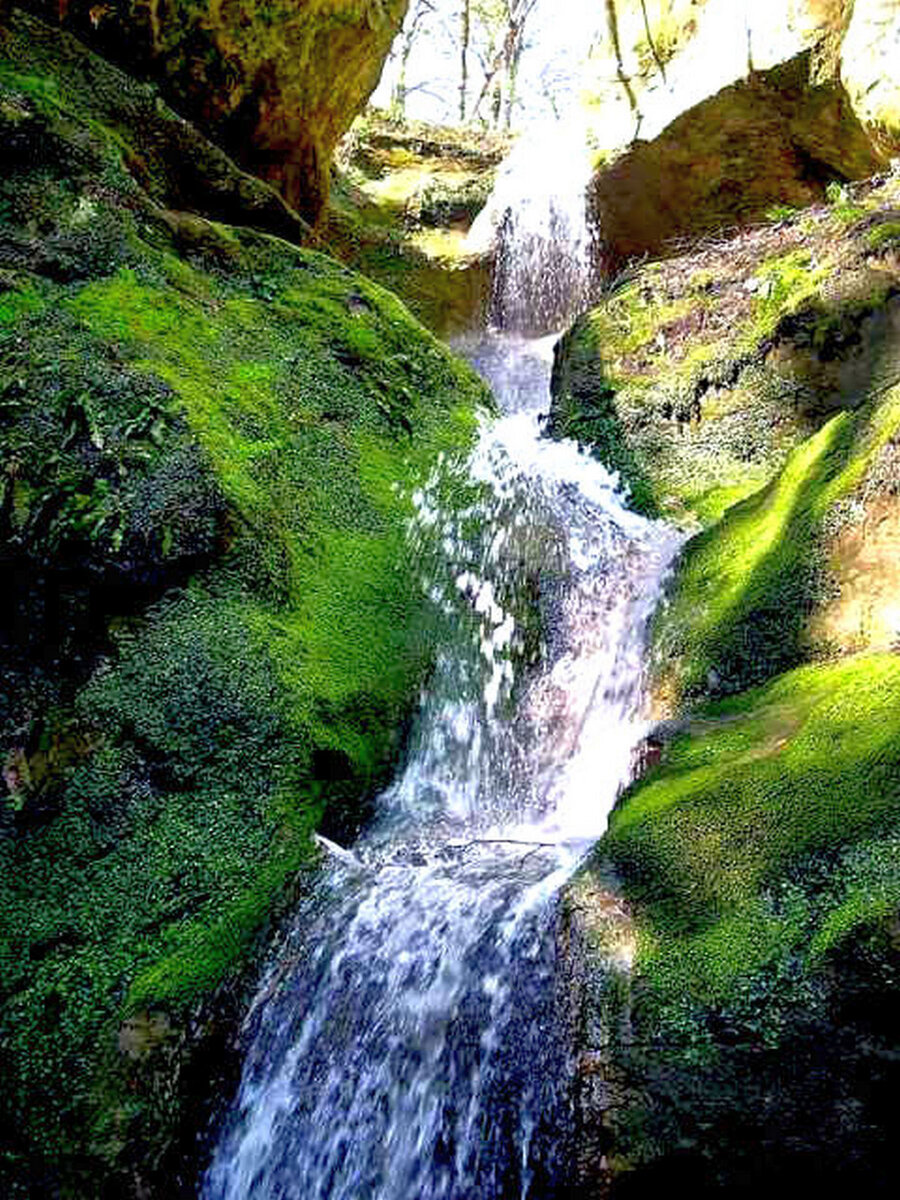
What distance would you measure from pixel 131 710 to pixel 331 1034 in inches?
74.3

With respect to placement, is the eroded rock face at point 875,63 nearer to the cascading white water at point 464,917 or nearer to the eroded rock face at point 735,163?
the eroded rock face at point 735,163

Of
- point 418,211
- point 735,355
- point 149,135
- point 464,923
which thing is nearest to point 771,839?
point 464,923

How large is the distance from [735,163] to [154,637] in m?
11.0

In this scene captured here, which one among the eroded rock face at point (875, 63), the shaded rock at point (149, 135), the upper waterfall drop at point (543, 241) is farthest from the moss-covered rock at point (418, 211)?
the eroded rock face at point (875, 63)

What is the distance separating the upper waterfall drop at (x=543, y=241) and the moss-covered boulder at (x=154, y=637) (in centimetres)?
675

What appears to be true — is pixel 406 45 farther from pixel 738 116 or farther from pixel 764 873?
pixel 764 873

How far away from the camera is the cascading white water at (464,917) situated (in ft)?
10.6

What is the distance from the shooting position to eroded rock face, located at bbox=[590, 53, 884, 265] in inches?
447

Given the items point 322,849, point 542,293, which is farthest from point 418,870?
point 542,293

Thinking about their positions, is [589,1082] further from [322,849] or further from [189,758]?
[189,758]

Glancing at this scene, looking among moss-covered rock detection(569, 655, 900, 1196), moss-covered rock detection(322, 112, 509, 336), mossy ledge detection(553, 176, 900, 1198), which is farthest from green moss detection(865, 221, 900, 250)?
moss-covered rock detection(322, 112, 509, 336)

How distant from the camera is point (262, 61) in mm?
9422

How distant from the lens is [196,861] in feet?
14.4

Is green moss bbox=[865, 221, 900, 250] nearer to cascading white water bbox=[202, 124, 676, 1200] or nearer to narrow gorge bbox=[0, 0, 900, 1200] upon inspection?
narrow gorge bbox=[0, 0, 900, 1200]
